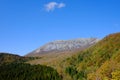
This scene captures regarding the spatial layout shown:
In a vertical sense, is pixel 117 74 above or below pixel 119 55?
below

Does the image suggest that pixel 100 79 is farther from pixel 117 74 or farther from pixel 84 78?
pixel 84 78

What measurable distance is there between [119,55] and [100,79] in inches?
3019

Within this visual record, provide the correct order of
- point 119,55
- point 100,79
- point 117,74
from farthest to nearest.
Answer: point 119,55 → point 100,79 → point 117,74

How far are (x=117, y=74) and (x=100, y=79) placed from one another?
16862 mm

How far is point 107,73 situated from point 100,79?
8088mm

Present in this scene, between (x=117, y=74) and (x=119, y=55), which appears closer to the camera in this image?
(x=117, y=74)

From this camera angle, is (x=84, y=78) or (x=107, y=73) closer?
(x=107, y=73)

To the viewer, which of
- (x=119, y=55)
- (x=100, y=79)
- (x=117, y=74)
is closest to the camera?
(x=117, y=74)

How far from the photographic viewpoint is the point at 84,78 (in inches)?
7825

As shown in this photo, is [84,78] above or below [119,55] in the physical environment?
below

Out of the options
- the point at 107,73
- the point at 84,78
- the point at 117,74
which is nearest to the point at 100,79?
the point at 107,73

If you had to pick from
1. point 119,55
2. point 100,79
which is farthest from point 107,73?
point 119,55

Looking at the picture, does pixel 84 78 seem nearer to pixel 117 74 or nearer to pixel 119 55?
pixel 119 55

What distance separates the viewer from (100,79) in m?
123
